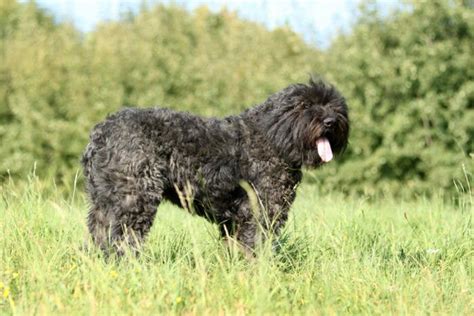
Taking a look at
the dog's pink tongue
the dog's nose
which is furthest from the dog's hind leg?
the dog's nose

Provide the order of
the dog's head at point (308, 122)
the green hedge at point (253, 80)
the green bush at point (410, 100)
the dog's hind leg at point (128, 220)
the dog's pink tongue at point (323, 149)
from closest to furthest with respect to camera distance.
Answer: the dog's hind leg at point (128, 220) → the dog's head at point (308, 122) → the dog's pink tongue at point (323, 149) → the green bush at point (410, 100) → the green hedge at point (253, 80)

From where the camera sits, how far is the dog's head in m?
6.54

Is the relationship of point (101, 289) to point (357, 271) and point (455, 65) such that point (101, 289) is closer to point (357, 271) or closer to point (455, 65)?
point (357, 271)

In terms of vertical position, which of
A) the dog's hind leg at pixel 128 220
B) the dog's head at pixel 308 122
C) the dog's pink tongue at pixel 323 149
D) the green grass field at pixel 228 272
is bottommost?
the green grass field at pixel 228 272

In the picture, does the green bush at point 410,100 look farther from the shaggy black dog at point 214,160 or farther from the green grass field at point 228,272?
the shaggy black dog at point 214,160

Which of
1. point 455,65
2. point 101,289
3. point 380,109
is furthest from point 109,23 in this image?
→ point 101,289

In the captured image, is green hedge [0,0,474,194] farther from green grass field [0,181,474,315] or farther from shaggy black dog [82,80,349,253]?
shaggy black dog [82,80,349,253]

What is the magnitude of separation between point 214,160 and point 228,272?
117cm

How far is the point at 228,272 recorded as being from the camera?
5.59 metres

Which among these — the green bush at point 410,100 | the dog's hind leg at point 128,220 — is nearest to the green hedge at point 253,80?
the green bush at point 410,100

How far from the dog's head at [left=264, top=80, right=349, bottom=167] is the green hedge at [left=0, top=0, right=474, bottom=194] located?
11.0 meters

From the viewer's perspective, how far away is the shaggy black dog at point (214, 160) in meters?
5.94

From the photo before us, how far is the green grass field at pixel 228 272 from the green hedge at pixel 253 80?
36.3ft

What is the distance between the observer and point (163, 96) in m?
22.0
